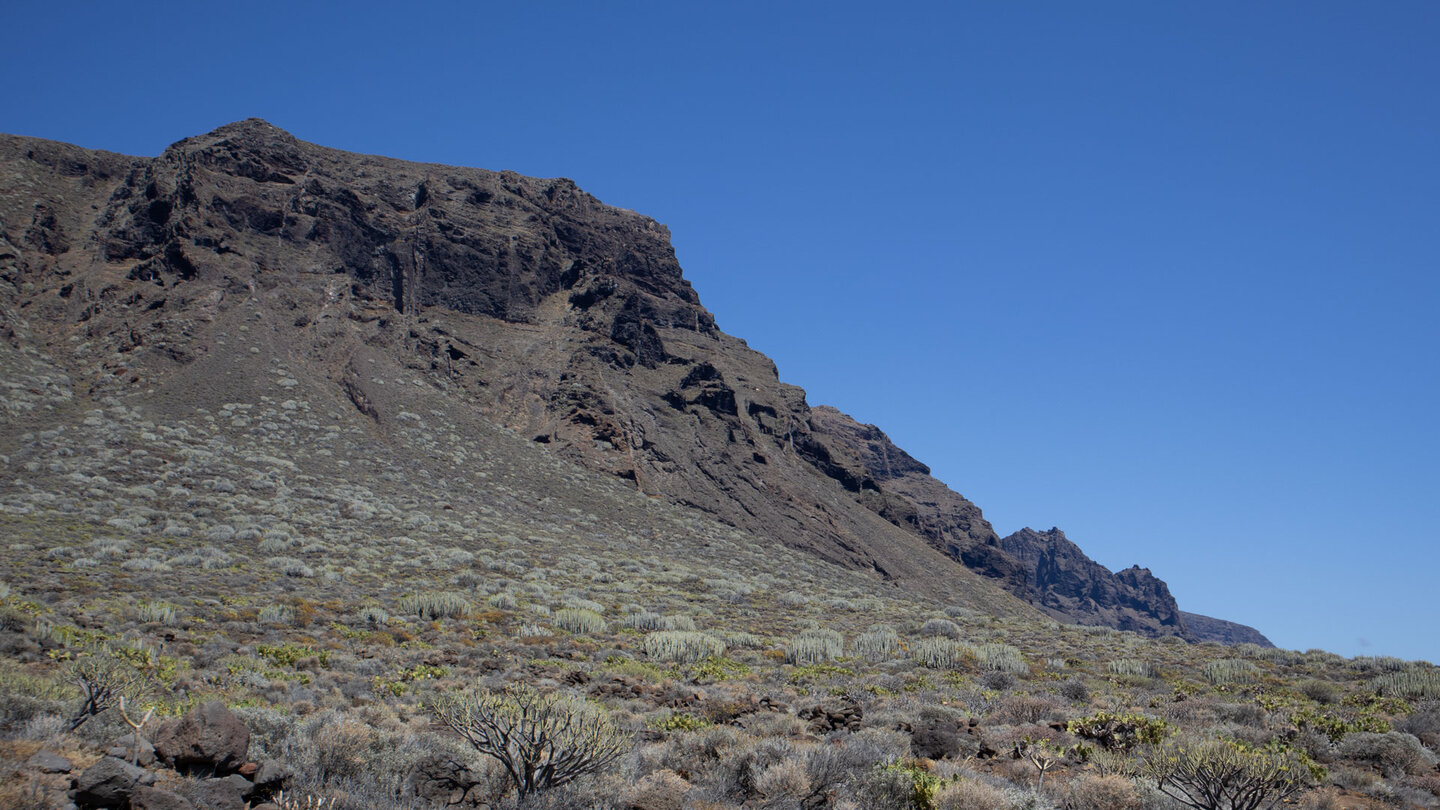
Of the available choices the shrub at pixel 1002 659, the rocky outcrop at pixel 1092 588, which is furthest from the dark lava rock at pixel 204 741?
the rocky outcrop at pixel 1092 588

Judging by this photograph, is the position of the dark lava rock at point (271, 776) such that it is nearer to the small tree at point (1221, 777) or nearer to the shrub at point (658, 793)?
the shrub at point (658, 793)

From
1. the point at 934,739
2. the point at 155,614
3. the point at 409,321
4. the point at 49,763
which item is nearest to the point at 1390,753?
the point at 934,739

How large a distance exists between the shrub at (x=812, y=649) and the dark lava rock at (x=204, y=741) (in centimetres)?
1195

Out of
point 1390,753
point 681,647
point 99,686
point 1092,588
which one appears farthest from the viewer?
point 1092,588

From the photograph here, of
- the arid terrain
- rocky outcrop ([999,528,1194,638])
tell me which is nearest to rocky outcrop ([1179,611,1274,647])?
rocky outcrop ([999,528,1194,638])

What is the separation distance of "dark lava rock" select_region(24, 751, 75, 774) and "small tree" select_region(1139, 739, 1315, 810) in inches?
375

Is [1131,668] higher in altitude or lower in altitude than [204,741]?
higher

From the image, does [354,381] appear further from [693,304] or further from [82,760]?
[82,760]

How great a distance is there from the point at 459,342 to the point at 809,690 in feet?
152

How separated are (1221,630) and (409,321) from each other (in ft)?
559

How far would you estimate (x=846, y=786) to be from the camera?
24.2ft

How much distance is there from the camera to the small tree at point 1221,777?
6.88 meters

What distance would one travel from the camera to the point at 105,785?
561 cm

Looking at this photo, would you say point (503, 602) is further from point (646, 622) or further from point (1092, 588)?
point (1092, 588)
